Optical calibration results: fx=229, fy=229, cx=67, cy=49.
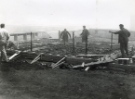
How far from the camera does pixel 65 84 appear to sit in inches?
298

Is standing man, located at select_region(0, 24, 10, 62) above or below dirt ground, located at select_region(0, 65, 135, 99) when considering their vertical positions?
above

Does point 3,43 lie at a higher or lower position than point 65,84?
higher

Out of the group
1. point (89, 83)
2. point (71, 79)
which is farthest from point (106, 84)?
point (71, 79)

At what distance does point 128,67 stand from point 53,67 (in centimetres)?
317

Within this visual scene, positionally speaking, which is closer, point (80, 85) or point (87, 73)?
point (80, 85)

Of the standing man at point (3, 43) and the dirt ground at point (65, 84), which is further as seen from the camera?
the standing man at point (3, 43)

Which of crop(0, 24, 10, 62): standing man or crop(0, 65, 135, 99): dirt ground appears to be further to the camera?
crop(0, 24, 10, 62): standing man

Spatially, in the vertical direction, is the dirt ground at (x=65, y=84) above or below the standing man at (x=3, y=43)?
below

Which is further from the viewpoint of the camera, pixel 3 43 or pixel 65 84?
pixel 3 43

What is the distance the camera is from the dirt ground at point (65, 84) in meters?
6.53

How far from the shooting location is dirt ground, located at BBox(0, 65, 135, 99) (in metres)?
6.53

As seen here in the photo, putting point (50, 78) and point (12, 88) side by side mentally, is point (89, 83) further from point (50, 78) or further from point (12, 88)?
point (12, 88)

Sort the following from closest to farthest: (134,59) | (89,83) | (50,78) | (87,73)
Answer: (89,83), (50,78), (87,73), (134,59)

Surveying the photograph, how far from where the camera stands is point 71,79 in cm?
816
